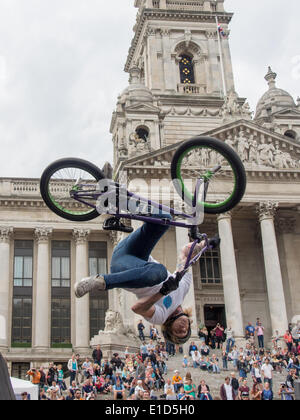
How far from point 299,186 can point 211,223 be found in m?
7.05

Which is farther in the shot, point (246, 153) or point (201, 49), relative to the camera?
point (201, 49)

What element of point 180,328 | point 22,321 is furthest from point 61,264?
point 180,328

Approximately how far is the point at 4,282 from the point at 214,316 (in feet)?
54.0

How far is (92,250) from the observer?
4847 cm

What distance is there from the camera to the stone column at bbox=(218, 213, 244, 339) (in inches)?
1523

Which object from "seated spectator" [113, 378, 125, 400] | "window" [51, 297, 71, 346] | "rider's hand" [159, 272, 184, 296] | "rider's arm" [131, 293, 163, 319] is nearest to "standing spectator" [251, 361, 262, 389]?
"seated spectator" [113, 378, 125, 400]

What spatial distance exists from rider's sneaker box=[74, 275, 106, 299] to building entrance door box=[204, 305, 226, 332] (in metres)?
39.0

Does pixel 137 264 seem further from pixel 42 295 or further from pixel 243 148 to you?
pixel 42 295

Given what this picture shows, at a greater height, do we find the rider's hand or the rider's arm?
the rider's hand

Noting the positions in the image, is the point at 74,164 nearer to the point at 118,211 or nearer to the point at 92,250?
the point at 118,211

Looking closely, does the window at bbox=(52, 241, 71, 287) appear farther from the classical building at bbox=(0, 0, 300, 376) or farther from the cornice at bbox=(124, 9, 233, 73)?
the cornice at bbox=(124, 9, 233, 73)

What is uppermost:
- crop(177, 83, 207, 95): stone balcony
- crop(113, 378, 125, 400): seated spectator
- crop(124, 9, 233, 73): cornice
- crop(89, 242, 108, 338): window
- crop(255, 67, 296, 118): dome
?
crop(124, 9, 233, 73): cornice

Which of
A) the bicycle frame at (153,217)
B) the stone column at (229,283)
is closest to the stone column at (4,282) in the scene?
the stone column at (229,283)
